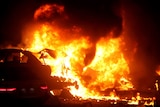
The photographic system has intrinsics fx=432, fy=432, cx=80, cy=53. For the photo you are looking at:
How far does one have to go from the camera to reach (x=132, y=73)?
2177cm

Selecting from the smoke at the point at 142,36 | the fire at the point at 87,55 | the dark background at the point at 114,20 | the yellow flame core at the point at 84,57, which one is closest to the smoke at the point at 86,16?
the dark background at the point at 114,20

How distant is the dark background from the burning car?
1113cm

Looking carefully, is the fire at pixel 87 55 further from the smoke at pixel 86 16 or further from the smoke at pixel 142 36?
the smoke at pixel 142 36

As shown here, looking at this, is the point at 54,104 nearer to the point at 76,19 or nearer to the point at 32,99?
the point at 32,99

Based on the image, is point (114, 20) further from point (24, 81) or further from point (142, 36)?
point (24, 81)

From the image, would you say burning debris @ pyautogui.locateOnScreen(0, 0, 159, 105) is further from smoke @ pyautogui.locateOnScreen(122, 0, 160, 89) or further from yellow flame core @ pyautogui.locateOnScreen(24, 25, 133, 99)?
smoke @ pyautogui.locateOnScreen(122, 0, 160, 89)

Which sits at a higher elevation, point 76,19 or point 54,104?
point 76,19

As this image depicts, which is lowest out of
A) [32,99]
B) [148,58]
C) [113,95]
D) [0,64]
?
[32,99]

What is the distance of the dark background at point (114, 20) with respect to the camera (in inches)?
861

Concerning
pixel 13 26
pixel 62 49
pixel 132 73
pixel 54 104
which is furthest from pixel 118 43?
pixel 54 104

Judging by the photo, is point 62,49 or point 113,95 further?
point 62,49

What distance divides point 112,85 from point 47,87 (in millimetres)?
10225

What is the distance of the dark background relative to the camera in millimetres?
21859

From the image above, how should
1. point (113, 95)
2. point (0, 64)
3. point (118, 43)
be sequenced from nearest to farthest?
1. point (0, 64)
2. point (113, 95)
3. point (118, 43)
